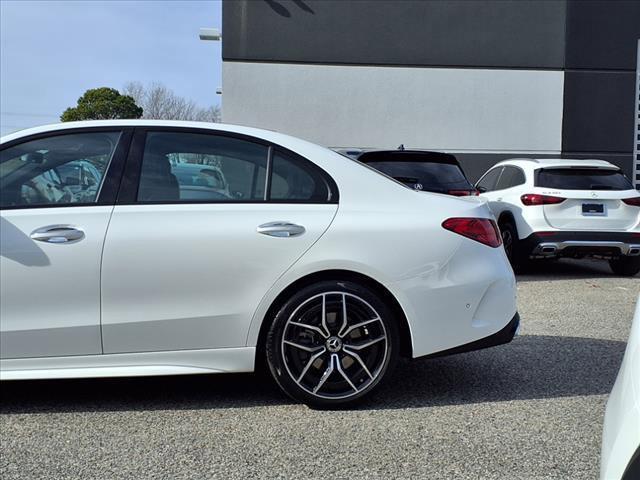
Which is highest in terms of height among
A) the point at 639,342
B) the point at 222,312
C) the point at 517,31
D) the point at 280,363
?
the point at 517,31

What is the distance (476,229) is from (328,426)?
4.65ft

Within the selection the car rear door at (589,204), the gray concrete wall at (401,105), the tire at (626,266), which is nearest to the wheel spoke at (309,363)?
the car rear door at (589,204)

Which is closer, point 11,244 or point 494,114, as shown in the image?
point 11,244

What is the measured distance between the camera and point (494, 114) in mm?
14438

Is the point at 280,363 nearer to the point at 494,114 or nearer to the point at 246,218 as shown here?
the point at 246,218

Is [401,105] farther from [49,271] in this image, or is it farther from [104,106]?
[104,106]

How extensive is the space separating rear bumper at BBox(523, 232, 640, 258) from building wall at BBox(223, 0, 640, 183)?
5973 mm

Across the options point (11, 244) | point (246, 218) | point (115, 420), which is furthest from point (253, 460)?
point (11, 244)

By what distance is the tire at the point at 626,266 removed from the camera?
9.37 meters

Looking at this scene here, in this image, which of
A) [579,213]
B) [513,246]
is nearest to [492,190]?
[513,246]

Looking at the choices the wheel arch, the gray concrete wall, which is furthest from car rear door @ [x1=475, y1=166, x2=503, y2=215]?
the wheel arch

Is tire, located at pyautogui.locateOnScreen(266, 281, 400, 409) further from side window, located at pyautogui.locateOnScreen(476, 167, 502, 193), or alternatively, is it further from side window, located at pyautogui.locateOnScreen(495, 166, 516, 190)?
side window, located at pyautogui.locateOnScreen(476, 167, 502, 193)

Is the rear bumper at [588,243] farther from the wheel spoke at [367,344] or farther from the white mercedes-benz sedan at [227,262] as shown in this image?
the wheel spoke at [367,344]

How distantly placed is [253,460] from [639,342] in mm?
1895
